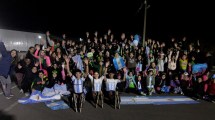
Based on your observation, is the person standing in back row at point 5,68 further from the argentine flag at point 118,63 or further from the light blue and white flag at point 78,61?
the argentine flag at point 118,63

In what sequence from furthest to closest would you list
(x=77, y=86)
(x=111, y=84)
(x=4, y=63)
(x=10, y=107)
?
1. (x=4, y=63)
2. (x=111, y=84)
3. (x=77, y=86)
4. (x=10, y=107)

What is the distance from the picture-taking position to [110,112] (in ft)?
19.6

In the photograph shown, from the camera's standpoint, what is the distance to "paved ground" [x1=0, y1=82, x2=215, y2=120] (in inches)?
216

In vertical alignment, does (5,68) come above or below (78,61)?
below

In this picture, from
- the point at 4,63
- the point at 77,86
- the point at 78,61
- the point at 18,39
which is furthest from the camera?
the point at 18,39

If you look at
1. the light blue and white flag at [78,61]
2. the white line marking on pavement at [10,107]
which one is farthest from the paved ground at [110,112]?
the light blue and white flag at [78,61]

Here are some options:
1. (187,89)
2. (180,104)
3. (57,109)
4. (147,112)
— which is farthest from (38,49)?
(187,89)

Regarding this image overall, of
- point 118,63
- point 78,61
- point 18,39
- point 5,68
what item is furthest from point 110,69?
point 18,39

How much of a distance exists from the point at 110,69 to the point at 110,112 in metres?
3.25

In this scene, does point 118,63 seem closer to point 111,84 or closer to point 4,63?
point 111,84

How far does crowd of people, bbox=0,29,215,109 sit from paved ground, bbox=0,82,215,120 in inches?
34.7

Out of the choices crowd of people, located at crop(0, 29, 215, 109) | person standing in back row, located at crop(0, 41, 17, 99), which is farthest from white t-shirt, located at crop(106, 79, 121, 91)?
person standing in back row, located at crop(0, 41, 17, 99)

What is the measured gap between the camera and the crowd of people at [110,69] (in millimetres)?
7340

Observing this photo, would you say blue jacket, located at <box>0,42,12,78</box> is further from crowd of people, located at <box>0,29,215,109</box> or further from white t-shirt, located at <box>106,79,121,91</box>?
white t-shirt, located at <box>106,79,121,91</box>
